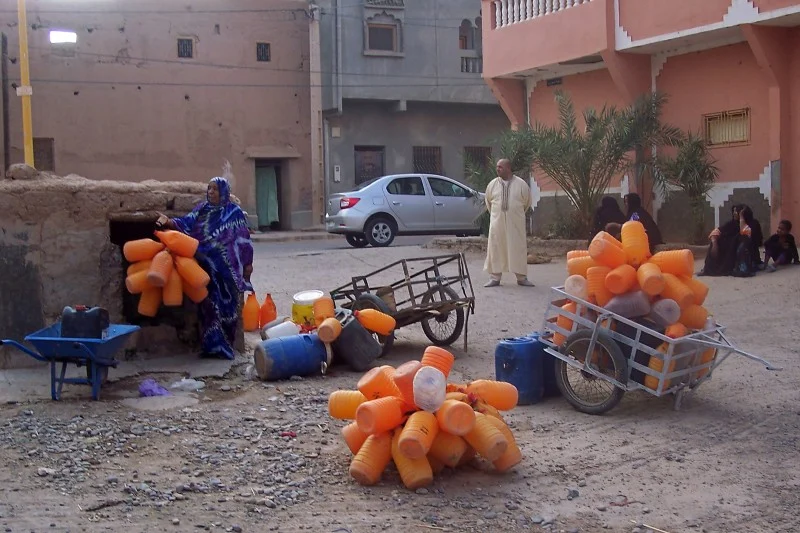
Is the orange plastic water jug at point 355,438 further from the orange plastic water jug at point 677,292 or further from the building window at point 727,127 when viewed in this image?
the building window at point 727,127

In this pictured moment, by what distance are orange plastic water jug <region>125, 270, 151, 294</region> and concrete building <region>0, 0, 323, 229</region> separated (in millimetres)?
19994

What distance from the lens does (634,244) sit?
6230mm

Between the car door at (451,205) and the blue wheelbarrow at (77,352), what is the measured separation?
46.9 feet

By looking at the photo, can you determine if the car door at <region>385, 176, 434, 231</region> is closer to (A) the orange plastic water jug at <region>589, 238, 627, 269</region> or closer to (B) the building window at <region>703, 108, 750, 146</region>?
(B) the building window at <region>703, 108, 750, 146</region>

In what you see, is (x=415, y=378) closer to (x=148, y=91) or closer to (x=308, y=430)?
(x=308, y=430)

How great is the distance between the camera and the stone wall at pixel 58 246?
24.0 feet

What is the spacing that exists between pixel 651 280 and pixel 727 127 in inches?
376

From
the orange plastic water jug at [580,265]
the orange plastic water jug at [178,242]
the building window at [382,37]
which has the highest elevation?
the building window at [382,37]

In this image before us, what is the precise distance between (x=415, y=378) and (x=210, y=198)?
3.63m

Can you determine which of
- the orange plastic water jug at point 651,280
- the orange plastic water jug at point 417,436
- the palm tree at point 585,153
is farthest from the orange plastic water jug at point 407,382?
the palm tree at point 585,153

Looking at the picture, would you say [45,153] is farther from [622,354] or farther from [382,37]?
[622,354]

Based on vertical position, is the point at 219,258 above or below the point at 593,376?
above

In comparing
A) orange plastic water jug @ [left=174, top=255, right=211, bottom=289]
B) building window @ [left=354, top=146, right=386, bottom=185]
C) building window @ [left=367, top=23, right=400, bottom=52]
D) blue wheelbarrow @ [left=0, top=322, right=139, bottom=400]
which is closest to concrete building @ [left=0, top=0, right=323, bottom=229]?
building window @ [left=354, top=146, right=386, bottom=185]

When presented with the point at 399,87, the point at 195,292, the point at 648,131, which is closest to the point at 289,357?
the point at 195,292
